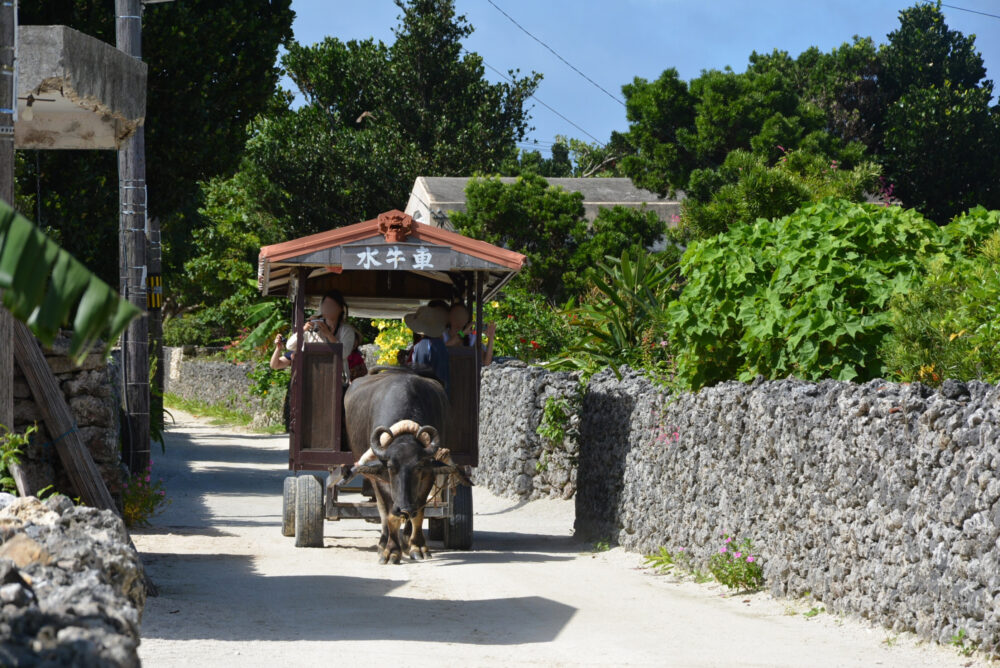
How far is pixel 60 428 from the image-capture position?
9.29m

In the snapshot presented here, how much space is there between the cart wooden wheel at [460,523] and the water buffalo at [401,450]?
0.60 meters

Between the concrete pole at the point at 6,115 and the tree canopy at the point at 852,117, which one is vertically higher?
the tree canopy at the point at 852,117

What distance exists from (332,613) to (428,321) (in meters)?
4.81

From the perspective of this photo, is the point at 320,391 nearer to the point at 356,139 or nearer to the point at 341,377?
the point at 341,377

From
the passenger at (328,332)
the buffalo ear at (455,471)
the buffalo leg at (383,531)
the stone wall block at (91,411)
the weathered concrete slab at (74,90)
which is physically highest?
the weathered concrete slab at (74,90)

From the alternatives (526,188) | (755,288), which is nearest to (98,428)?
(755,288)

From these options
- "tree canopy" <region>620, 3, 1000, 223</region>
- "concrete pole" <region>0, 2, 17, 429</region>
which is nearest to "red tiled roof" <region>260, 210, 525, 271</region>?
"concrete pole" <region>0, 2, 17, 429</region>

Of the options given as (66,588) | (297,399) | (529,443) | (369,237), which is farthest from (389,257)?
(66,588)

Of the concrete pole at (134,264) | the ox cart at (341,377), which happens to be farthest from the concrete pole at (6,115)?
the concrete pole at (134,264)

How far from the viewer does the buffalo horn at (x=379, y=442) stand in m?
10.2

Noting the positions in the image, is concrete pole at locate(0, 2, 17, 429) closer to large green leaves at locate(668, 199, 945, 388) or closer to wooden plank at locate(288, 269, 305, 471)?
wooden plank at locate(288, 269, 305, 471)

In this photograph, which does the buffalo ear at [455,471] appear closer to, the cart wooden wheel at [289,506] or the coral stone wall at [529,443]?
the cart wooden wheel at [289,506]

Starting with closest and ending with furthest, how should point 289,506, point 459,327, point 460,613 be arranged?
point 460,613 < point 289,506 < point 459,327

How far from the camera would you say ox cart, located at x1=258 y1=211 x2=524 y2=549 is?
1111 cm
